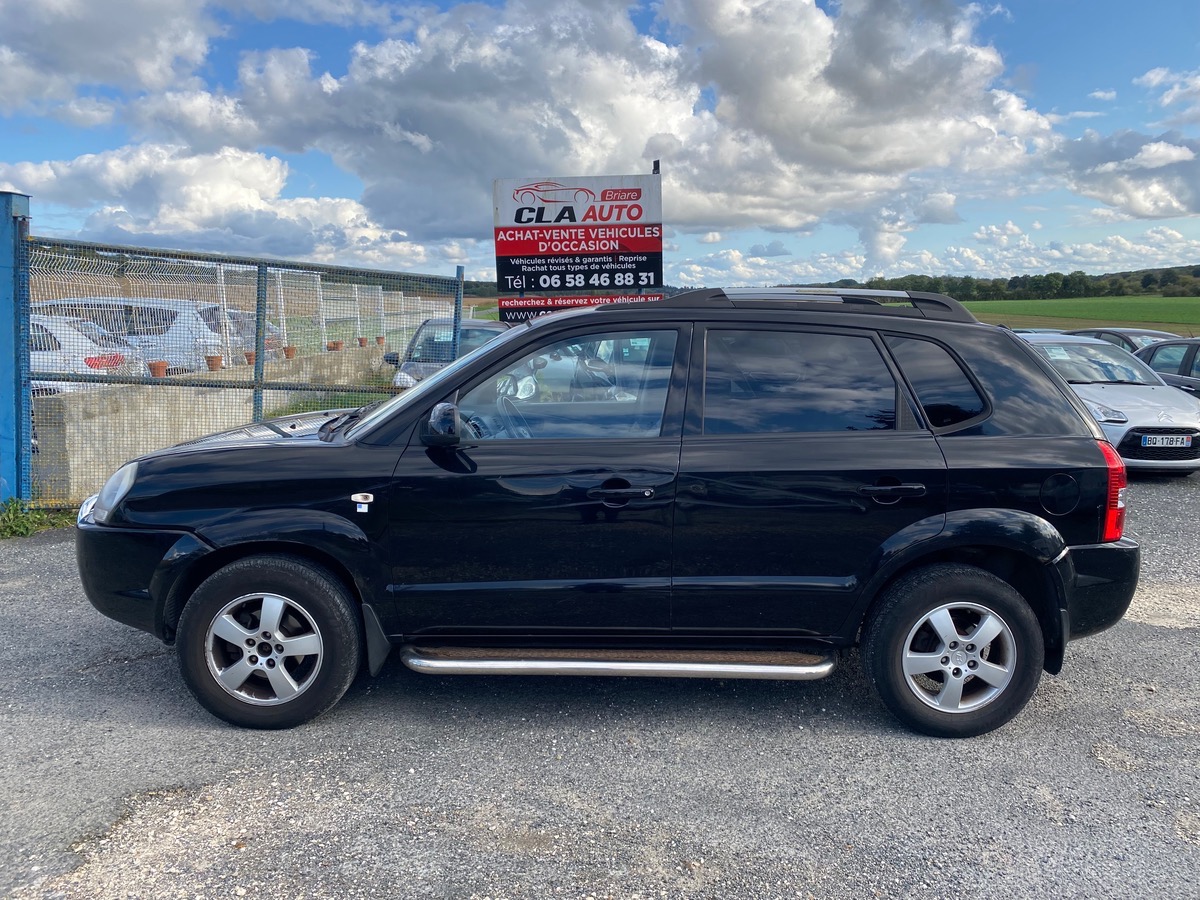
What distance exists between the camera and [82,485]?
7641 millimetres

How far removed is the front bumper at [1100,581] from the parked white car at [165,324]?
7.02 m

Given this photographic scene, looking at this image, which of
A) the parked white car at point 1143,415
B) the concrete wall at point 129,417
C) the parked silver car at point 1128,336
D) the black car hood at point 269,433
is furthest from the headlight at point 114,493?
the parked silver car at point 1128,336

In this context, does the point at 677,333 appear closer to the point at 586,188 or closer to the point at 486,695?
the point at 486,695

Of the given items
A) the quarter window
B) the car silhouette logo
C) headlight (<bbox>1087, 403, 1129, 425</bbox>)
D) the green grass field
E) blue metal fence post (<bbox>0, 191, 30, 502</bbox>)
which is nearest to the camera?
blue metal fence post (<bbox>0, 191, 30, 502</bbox>)

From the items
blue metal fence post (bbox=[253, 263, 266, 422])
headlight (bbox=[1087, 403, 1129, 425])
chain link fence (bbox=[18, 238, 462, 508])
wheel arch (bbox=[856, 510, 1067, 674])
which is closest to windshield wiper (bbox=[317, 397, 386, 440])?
wheel arch (bbox=[856, 510, 1067, 674])

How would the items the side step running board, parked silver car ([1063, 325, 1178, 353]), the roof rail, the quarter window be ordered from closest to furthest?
the side step running board
the roof rail
the quarter window
parked silver car ([1063, 325, 1178, 353])

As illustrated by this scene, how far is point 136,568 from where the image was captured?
3.80 meters

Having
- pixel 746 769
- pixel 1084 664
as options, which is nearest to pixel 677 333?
pixel 746 769

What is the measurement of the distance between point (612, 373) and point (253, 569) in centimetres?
179

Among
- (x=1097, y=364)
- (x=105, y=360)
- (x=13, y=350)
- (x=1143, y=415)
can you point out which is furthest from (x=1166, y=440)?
(x=13, y=350)

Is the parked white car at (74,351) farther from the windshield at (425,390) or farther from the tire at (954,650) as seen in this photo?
the tire at (954,650)

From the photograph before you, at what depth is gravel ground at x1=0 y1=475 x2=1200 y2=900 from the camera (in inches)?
112

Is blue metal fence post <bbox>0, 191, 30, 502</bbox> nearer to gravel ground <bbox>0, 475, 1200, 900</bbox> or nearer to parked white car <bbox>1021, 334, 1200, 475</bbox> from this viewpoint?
gravel ground <bbox>0, 475, 1200, 900</bbox>

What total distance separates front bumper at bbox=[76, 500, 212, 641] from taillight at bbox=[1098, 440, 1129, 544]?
3.82 meters
